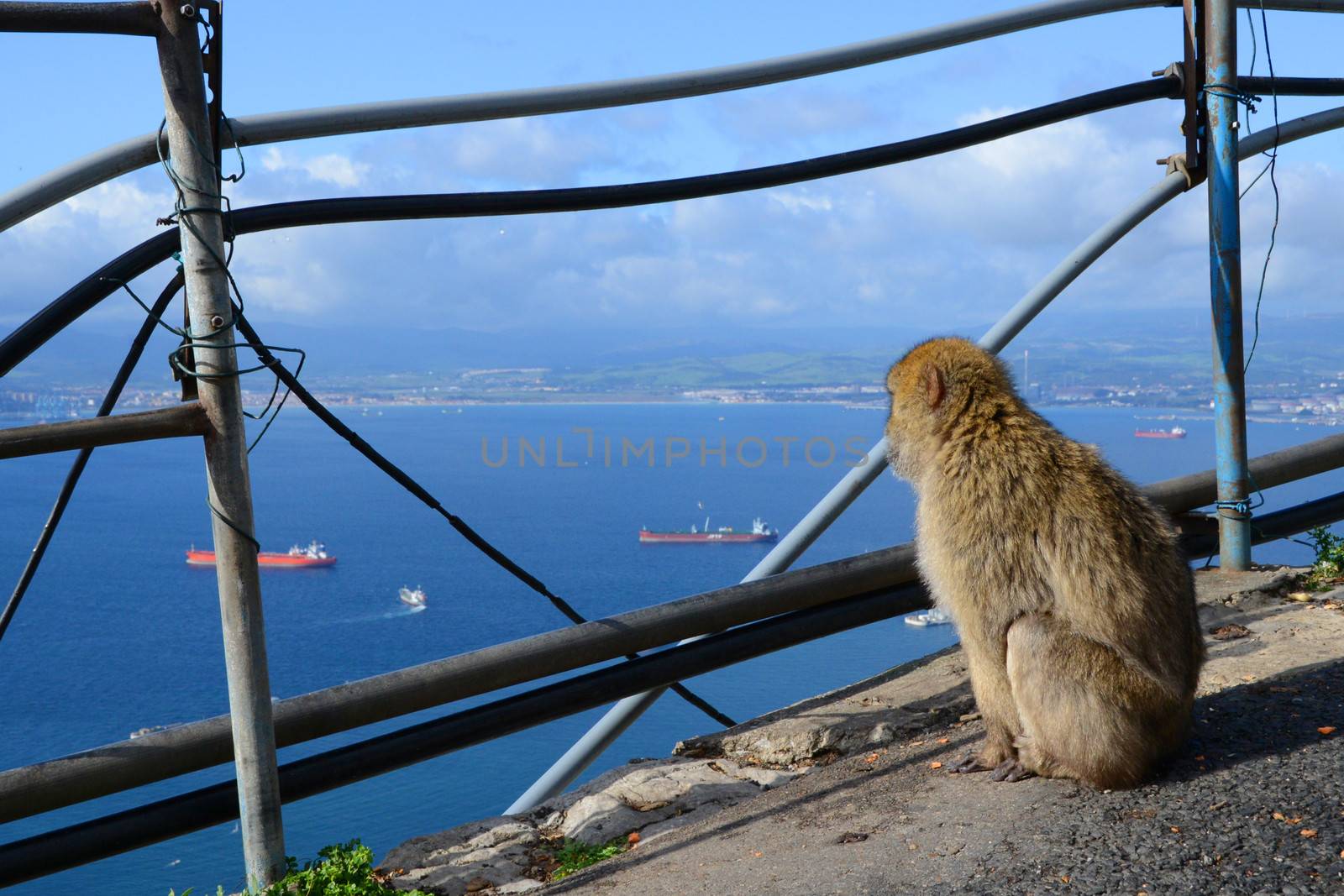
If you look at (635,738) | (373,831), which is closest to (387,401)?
(635,738)

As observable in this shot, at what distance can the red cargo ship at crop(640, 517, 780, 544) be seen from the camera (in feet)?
124

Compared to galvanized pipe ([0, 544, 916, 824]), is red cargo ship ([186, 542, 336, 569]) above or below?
below

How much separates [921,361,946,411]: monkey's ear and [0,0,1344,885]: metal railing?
0.31 m

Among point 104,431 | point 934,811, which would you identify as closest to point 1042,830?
point 934,811

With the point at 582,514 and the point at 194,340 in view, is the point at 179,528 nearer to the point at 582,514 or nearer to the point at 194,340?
the point at 582,514

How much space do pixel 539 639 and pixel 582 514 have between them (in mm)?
48585

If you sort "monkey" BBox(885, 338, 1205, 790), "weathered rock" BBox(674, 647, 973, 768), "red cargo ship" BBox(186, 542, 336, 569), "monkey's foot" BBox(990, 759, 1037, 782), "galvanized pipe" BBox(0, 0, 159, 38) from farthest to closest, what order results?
1. "red cargo ship" BBox(186, 542, 336, 569)
2. "weathered rock" BBox(674, 647, 973, 768)
3. "monkey's foot" BBox(990, 759, 1037, 782)
4. "monkey" BBox(885, 338, 1205, 790)
5. "galvanized pipe" BBox(0, 0, 159, 38)

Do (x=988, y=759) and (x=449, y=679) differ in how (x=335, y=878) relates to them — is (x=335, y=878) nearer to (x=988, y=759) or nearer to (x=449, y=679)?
(x=449, y=679)

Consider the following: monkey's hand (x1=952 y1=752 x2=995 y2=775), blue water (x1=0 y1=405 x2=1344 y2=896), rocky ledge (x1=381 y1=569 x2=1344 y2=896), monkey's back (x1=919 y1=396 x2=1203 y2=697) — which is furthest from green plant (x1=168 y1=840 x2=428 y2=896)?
monkey's back (x1=919 y1=396 x2=1203 y2=697)

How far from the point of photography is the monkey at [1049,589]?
7.88ft

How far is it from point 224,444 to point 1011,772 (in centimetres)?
186

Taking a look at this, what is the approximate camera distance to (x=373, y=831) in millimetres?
14969

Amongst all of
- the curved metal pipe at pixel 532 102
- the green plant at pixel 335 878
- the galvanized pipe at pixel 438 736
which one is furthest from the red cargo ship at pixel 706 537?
the green plant at pixel 335 878

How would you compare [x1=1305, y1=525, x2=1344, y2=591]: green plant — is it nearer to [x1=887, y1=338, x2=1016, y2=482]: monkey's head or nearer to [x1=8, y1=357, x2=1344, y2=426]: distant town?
[x1=8, y1=357, x2=1344, y2=426]: distant town
